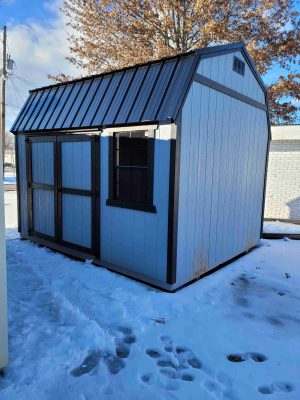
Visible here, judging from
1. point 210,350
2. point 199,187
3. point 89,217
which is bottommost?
point 210,350

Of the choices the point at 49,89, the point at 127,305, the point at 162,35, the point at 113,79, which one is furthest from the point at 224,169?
the point at 162,35

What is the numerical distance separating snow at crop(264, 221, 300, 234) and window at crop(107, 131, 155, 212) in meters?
4.66

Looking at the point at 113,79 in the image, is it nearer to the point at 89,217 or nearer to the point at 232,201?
the point at 89,217

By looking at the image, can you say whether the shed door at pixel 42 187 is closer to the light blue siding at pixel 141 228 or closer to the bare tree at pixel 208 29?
the light blue siding at pixel 141 228

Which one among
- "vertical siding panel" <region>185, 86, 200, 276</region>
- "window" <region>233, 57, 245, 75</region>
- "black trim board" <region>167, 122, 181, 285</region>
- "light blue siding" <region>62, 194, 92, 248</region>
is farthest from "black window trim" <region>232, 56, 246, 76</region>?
"light blue siding" <region>62, 194, 92, 248</region>

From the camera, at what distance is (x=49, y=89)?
6023 mm

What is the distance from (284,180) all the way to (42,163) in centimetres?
741

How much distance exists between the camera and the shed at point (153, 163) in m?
4.02

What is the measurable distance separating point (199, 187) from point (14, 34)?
1687cm

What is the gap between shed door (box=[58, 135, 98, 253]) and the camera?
5027 millimetres

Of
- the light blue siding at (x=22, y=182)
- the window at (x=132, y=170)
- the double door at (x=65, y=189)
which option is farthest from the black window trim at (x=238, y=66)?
the light blue siding at (x=22, y=182)

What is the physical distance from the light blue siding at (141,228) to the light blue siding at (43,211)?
1486mm

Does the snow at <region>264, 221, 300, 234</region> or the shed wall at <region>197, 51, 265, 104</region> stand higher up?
the shed wall at <region>197, 51, 265, 104</region>

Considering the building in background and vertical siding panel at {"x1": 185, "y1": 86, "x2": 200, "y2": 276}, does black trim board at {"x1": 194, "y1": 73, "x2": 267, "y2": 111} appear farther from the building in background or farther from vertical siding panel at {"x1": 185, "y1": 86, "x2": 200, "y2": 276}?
the building in background
